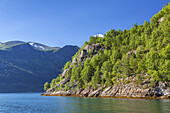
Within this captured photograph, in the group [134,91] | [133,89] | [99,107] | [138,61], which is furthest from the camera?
[138,61]

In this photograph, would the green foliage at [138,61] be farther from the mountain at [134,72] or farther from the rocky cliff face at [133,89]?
the rocky cliff face at [133,89]

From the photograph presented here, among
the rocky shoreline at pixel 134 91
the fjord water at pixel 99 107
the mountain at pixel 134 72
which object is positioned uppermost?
the mountain at pixel 134 72

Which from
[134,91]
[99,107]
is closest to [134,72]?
[134,91]

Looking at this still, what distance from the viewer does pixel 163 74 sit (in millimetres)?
111750

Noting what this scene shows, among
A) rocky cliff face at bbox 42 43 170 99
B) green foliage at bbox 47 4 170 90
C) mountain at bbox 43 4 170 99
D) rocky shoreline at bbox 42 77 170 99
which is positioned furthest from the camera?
green foliage at bbox 47 4 170 90

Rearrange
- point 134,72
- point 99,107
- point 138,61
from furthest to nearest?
point 138,61
point 134,72
point 99,107

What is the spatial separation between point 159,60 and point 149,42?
1174 inches

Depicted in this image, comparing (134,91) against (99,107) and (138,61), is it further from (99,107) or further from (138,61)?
(99,107)

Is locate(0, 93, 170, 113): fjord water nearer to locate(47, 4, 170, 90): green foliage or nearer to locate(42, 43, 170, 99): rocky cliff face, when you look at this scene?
locate(42, 43, 170, 99): rocky cliff face

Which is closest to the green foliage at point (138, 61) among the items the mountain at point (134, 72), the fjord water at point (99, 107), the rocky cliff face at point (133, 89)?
the mountain at point (134, 72)

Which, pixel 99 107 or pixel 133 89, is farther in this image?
pixel 133 89

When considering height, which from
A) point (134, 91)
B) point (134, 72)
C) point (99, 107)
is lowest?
point (99, 107)

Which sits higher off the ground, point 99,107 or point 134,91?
point 134,91

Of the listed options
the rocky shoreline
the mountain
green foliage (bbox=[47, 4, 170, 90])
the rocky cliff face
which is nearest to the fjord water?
the rocky shoreline
